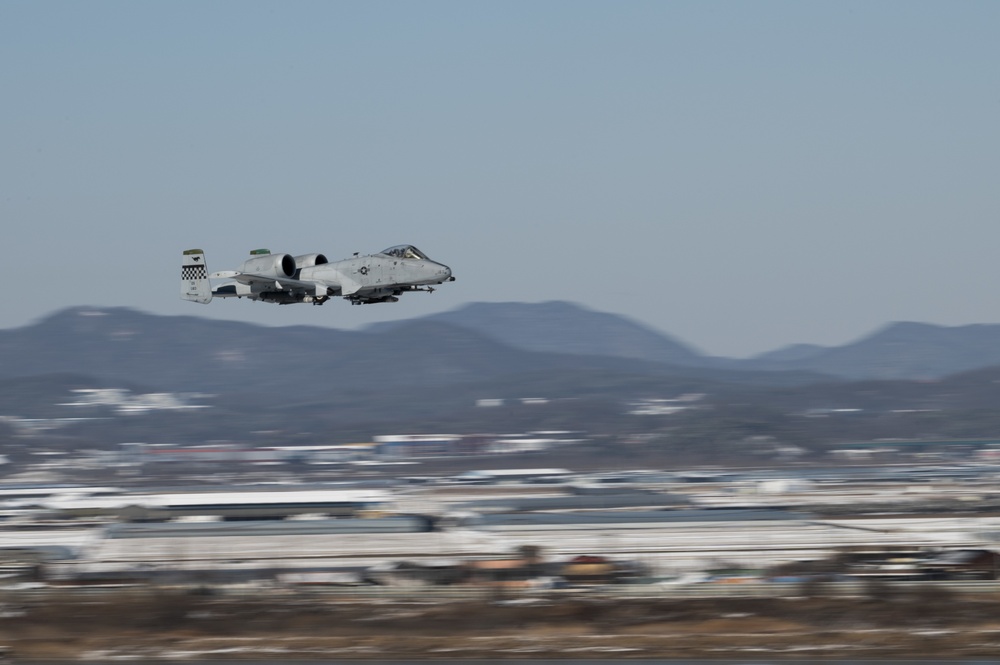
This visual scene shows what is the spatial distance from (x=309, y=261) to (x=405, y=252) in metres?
3.10

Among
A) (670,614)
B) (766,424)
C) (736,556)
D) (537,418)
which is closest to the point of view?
(670,614)

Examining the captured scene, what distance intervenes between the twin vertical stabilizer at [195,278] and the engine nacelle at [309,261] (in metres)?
2.68

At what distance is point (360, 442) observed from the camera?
557 ft

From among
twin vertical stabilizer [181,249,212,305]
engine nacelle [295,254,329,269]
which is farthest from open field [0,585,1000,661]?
engine nacelle [295,254,329,269]

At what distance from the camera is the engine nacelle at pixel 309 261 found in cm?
3412

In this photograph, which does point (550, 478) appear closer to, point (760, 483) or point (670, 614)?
point (760, 483)

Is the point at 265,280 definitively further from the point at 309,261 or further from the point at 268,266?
the point at 309,261

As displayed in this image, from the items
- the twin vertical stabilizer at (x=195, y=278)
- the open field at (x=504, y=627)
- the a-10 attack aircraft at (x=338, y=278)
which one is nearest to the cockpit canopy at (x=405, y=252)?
the a-10 attack aircraft at (x=338, y=278)

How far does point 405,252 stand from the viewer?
33.1m

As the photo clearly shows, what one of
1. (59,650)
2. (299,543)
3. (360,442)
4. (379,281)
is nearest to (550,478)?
(299,543)

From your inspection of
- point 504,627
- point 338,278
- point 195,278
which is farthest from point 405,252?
point 504,627

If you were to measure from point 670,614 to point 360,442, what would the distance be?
144 meters

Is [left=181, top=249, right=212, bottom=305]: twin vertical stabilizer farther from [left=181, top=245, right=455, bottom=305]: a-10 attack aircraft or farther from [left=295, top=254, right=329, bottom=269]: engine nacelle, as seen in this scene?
[left=295, top=254, right=329, bottom=269]: engine nacelle

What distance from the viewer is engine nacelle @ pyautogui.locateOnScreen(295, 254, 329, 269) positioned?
1344 inches
